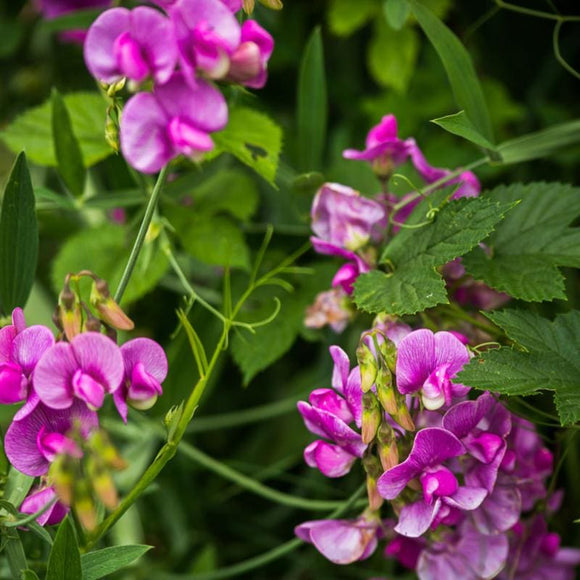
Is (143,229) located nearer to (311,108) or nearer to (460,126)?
(460,126)

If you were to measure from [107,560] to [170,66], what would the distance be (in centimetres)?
37

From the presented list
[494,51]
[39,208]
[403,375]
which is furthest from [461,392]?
[494,51]

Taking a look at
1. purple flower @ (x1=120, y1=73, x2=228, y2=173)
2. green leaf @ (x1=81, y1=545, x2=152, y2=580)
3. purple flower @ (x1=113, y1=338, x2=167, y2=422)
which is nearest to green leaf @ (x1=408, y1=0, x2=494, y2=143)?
purple flower @ (x1=120, y1=73, x2=228, y2=173)

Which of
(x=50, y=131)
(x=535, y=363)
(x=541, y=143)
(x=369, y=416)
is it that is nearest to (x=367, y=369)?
(x=369, y=416)

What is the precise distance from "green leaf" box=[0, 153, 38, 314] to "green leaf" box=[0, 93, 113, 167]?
25 cm

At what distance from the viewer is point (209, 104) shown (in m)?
0.61

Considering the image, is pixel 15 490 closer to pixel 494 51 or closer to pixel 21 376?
pixel 21 376

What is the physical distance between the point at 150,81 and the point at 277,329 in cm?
41

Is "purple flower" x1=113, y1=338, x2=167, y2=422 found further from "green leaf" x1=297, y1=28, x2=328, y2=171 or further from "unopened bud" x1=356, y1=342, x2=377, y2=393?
"green leaf" x1=297, y1=28, x2=328, y2=171

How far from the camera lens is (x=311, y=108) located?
98cm

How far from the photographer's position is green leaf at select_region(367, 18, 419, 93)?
3.72 ft

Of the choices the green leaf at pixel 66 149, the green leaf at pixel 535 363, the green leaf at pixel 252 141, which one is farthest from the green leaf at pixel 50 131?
the green leaf at pixel 535 363

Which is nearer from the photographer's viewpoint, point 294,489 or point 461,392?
point 461,392

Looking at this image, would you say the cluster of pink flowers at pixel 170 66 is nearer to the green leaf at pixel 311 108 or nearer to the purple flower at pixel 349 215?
the purple flower at pixel 349 215
